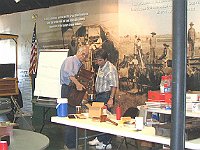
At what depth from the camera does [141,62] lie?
629cm

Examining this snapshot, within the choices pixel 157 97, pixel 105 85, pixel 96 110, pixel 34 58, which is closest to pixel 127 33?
pixel 105 85

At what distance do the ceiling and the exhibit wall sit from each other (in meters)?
0.18

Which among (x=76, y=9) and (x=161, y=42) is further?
(x=76, y=9)

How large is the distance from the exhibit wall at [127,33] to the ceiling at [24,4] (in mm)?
178

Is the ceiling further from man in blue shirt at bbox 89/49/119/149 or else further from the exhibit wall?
man in blue shirt at bbox 89/49/119/149

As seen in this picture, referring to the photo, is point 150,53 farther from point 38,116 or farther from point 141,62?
point 38,116

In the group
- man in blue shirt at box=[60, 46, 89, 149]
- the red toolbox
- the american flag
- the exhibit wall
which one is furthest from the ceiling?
the red toolbox

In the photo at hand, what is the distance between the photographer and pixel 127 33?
6543 millimetres

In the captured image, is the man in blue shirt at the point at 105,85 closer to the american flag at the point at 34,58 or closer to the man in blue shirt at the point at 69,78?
the man in blue shirt at the point at 69,78

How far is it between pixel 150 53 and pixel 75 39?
2.07 meters

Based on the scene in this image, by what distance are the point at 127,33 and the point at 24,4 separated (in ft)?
13.4

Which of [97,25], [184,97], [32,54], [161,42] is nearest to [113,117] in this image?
[161,42]

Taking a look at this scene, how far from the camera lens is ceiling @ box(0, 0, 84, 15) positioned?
850cm

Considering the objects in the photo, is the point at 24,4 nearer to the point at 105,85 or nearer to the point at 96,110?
the point at 105,85
